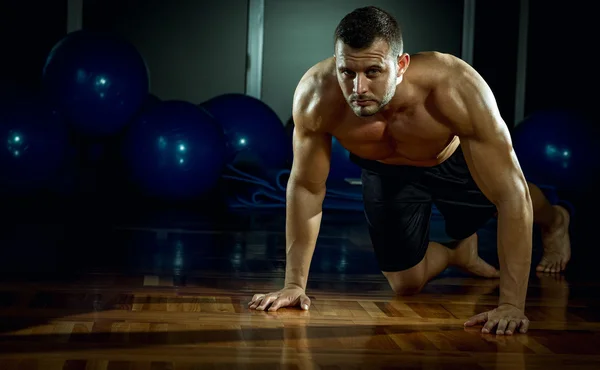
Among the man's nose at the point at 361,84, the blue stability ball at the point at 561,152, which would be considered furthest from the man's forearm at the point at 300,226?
the blue stability ball at the point at 561,152

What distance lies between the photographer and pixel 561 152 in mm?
5133

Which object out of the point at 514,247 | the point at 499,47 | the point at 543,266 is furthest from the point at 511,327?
the point at 499,47

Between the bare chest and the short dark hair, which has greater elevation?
the short dark hair

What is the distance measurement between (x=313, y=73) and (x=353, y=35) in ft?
0.86

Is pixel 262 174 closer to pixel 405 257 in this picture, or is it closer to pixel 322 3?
pixel 322 3

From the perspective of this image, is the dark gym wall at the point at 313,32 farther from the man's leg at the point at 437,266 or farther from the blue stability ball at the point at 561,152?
the man's leg at the point at 437,266

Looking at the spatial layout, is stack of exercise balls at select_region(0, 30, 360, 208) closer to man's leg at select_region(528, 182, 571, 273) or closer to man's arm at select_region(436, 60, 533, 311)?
man's leg at select_region(528, 182, 571, 273)

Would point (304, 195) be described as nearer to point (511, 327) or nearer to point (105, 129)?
point (511, 327)

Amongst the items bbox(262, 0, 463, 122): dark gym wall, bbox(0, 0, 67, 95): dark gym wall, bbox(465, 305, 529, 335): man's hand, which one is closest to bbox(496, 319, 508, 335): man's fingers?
bbox(465, 305, 529, 335): man's hand

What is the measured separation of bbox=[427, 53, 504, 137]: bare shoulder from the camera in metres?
2.12

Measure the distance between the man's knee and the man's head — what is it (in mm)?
701

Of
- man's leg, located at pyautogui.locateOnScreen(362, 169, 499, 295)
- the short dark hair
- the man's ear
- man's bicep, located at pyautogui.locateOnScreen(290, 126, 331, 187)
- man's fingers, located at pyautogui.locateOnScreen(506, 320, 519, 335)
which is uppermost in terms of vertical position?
the short dark hair

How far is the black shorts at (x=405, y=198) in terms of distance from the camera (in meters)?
2.66

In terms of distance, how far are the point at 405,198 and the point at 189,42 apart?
4.27 m
